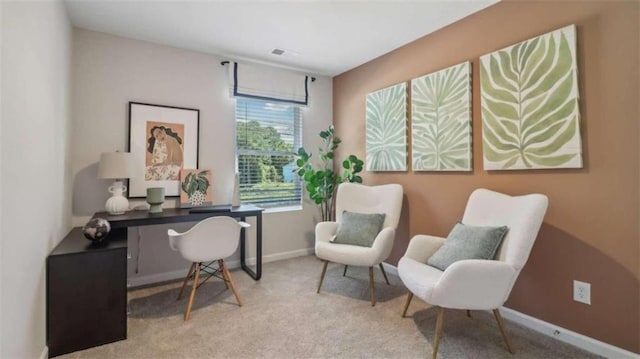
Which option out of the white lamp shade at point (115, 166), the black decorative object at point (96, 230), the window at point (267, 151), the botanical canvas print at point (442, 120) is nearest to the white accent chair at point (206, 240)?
the black decorative object at point (96, 230)

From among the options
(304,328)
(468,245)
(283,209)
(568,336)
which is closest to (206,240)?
(304,328)

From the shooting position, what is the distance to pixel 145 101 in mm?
3000

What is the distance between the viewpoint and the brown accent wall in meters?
1.74

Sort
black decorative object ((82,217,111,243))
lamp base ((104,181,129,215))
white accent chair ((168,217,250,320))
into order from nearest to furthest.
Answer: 1. black decorative object ((82,217,111,243))
2. white accent chair ((168,217,250,320))
3. lamp base ((104,181,129,215))

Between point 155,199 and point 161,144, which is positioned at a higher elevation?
point 161,144

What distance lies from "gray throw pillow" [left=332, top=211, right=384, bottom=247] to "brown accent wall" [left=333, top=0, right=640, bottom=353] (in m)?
0.80

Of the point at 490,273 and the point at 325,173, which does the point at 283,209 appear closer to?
the point at 325,173

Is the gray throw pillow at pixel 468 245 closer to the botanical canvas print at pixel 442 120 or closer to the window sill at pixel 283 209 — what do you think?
the botanical canvas print at pixel 442 120

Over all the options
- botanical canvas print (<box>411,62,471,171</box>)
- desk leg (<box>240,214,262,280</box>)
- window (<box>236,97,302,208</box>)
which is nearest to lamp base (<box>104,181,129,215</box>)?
desk leg (<box>240,214,262,280</box>)

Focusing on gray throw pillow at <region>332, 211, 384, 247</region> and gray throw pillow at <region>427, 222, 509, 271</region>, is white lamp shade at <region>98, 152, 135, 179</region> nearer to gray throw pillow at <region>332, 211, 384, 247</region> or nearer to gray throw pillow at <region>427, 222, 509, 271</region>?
gray throw pillow at <region>332, 211, 384, 247</region>

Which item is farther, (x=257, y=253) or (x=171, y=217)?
(x=257, y=253)

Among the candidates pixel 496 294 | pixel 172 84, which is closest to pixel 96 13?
pixel 172 84

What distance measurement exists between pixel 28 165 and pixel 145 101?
169 cm

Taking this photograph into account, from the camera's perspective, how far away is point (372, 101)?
3520mm
